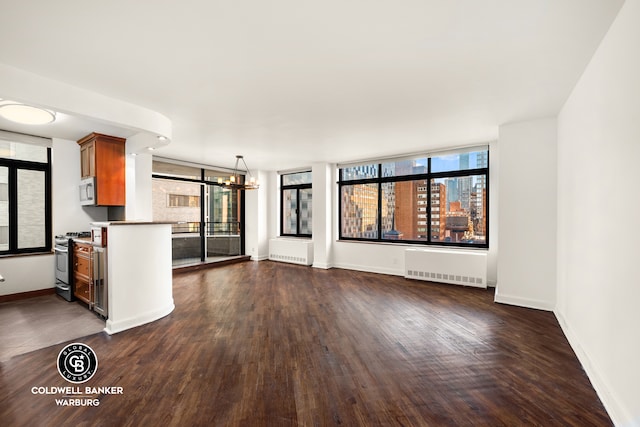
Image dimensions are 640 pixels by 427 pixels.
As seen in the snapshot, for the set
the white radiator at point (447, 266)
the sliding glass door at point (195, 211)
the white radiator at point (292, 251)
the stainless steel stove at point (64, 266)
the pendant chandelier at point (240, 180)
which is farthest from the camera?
the white radiator at point (292, 251)

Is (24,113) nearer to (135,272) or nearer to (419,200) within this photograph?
(135,272)

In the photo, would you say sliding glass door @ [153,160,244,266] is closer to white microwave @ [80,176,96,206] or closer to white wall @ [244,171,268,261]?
white wall @ [244,171,268,261]

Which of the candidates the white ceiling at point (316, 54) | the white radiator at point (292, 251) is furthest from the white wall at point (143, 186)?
the white radiator at point (292, 251)

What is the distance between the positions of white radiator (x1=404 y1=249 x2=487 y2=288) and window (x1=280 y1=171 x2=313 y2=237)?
3.20 m

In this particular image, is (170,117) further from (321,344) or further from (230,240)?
(230,240)

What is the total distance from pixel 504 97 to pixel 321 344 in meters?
3.45

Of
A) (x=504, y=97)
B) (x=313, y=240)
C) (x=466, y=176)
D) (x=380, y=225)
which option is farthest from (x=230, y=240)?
(x=504, y=97)

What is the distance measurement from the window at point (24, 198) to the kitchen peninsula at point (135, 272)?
Answer: 232 centimetres

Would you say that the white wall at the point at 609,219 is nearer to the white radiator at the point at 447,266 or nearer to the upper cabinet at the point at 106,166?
the white radiator at the point at 447,266

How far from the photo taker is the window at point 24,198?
174 inches

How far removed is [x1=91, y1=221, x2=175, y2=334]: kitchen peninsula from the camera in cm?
324

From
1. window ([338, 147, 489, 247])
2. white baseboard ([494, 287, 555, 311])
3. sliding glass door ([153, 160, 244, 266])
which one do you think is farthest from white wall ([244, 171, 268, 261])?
white baseboard ([494, 287, 555, 311])

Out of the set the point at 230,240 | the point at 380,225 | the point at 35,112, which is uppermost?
the point at 35,112

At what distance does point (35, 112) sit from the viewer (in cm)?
320
